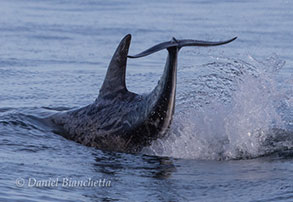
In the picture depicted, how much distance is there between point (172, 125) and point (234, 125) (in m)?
0.95

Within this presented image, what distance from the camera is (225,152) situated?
29.6ft

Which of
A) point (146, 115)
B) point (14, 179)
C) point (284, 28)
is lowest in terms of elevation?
point (14, 179)

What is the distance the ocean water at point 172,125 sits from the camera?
741 centimetres

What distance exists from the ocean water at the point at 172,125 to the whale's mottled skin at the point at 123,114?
0.68 ft

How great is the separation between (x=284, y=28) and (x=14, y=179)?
1340 cm

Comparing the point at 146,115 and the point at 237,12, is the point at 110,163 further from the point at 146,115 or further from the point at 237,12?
the point at 237,12

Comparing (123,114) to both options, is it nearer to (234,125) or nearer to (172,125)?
(172,125)

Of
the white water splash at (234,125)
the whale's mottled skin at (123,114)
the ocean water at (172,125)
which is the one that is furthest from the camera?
the white water splash at (234,125)

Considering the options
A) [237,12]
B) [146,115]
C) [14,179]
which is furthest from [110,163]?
[237,12]

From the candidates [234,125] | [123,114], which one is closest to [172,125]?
[123,114]

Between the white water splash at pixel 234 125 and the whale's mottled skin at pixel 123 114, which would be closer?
the whale's mottled skin at pixel 123 114

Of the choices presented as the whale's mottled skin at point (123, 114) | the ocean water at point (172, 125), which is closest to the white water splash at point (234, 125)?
the ocean water at point (172, 125)

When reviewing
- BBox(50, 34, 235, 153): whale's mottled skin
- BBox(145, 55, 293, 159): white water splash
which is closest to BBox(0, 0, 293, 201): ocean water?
BBox(145, 55, 293, 159): white water splash

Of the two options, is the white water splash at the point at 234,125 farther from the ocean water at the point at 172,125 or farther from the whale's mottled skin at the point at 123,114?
the whale's mottled skin at the point at 123,114
